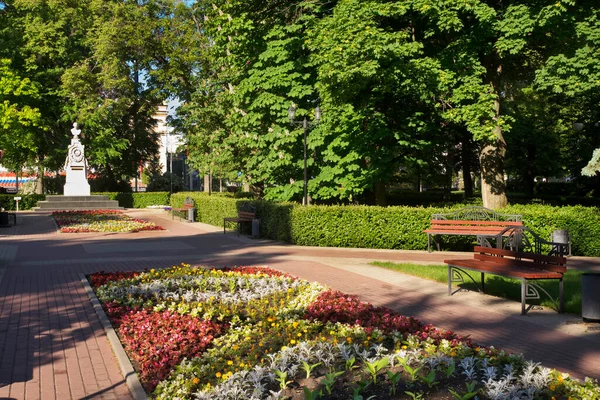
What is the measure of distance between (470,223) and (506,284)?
4.82m

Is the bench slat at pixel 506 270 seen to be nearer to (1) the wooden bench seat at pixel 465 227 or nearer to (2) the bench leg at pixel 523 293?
(2) the bench leg at pixel 523 293

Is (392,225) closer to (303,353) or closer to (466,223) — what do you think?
(466,223)

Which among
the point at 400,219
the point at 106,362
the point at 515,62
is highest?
the point at 515,62

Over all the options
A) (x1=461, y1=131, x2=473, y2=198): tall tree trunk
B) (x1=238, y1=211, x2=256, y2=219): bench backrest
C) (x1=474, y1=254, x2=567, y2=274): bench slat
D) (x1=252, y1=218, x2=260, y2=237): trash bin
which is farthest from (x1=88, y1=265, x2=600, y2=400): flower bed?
(x1=461, y1=131, x2=473, y2=198): tall tree trunk

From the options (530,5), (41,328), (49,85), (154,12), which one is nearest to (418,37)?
(530,5)

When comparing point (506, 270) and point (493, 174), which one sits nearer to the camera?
point (506, 270)

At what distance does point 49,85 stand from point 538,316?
151ft

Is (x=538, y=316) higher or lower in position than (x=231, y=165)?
lower

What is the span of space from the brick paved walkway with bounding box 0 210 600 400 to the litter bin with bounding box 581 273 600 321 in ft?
0.55

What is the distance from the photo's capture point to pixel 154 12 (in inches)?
1515

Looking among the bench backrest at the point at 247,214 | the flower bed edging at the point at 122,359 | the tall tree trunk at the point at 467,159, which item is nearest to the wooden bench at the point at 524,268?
the flower bed edging at the point at 122,359

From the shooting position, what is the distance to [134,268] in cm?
1295

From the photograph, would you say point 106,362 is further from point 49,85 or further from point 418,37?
point 49,85

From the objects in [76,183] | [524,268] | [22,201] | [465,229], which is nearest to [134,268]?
[524,268]
